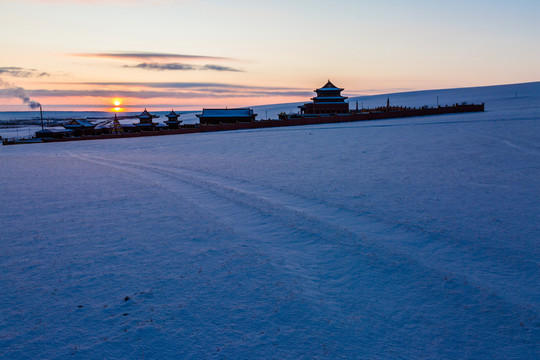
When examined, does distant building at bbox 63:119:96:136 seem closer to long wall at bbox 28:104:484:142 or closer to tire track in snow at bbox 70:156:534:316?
long wall at bbox 28:104:484:142

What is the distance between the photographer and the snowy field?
368 cm

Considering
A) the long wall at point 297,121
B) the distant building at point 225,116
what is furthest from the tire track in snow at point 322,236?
the distant building at point 225,116

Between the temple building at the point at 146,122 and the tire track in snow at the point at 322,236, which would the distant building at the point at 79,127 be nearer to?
the temple building at the point at 146,122

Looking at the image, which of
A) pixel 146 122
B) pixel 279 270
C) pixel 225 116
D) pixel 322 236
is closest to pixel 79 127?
pixel 146 122

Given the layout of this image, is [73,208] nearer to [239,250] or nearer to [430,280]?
[239,250]

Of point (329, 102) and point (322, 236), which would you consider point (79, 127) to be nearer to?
point (329, 102)

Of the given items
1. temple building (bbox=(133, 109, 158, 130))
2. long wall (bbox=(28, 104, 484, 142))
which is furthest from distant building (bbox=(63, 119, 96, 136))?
long wall (bbox=(28, 104, 484, 142))

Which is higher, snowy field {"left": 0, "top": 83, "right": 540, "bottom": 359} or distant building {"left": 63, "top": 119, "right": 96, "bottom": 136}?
distant building {"left": 63, "top": 119, "right": 96, "bottom": 136}

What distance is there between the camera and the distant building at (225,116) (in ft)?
186

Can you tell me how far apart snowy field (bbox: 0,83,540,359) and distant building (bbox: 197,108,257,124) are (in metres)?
46.8

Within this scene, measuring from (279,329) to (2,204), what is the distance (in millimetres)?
9877

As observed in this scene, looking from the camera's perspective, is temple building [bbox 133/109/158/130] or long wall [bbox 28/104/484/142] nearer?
Answer: long wall [bbox 28/104/484/142]

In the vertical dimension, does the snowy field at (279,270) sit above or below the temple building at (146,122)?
below

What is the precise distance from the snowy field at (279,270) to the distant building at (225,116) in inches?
1841
